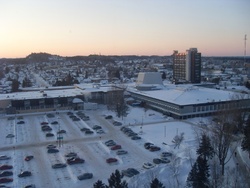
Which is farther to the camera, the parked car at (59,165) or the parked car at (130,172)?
the parked car at (59,165)

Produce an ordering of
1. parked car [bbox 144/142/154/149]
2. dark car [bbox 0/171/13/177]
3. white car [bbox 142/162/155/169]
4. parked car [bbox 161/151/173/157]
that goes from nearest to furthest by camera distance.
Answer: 1. dark car [bbox 0/171/13/177]
2. white car [bbox 142/162/155/169]
3. parked car [bbox 161/151/173/157]
4. parked car [bbox 144/142/154/149]

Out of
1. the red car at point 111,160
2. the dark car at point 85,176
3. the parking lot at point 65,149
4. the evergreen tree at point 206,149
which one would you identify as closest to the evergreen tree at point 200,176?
the evergreen tree at point 206,149

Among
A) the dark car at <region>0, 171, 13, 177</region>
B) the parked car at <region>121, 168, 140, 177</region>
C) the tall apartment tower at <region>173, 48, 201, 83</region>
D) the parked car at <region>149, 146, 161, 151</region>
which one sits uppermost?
the tall apartment tower at <region>173, 48, 201, 83</region>

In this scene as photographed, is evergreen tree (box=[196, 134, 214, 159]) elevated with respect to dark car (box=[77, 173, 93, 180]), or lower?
elevated

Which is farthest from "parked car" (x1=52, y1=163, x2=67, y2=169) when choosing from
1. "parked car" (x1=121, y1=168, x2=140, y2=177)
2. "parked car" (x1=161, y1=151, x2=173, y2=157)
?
"parked car" (x1=161, y1=151, x2=173, y2=157)

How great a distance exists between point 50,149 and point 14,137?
2.32m

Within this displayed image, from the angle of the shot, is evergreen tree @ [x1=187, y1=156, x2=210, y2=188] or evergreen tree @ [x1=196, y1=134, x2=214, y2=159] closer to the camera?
evergreen tree @ [x1=187, y1=156, x2=210, y2=188]

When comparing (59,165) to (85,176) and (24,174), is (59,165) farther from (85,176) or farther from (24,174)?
(85,176)

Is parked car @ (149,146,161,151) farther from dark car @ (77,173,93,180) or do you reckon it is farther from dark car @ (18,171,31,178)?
dark car @ (18,171,31,178)

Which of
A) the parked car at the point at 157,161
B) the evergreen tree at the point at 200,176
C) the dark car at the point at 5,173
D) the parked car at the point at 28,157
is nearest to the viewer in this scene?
the evergreen tree at the point at 200,176

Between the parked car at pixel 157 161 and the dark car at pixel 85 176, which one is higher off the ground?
the parked car at pixel 157 161

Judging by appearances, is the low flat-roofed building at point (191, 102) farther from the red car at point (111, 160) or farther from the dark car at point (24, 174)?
the dark car at point (24, 174)

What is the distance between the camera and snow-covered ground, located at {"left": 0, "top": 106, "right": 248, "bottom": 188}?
22.6 feet

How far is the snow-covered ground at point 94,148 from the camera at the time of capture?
6875 mm
